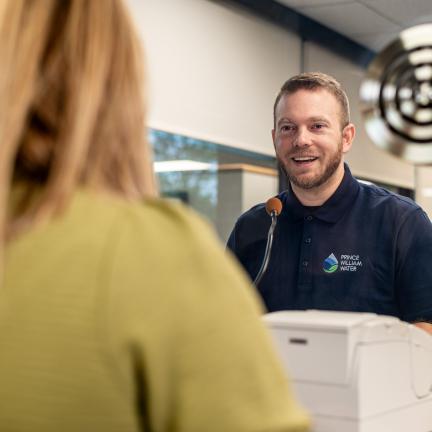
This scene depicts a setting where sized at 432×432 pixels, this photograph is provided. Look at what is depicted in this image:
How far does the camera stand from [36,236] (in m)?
0.59

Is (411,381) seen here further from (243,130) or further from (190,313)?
(243,130)

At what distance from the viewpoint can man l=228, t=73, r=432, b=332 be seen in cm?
212

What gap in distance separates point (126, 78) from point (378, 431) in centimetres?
102

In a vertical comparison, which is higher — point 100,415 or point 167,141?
point 167,141

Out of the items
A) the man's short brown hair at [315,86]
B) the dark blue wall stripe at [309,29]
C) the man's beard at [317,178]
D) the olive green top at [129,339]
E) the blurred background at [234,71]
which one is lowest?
the olive green top at [129,339]

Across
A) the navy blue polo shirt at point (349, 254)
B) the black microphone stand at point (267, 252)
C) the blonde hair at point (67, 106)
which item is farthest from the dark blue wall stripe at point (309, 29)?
the blonde hair at point (67, 106)

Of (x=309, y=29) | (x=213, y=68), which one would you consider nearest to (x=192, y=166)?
(x=213, y=68)

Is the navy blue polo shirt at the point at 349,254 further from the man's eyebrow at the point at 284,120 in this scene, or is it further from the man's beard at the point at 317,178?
the man's eyebrow at the point at 284,120

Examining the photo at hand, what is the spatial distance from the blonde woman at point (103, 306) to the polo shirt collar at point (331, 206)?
1668mm

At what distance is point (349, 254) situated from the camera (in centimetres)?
217

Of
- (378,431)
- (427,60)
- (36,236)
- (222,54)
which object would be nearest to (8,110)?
(36,236)

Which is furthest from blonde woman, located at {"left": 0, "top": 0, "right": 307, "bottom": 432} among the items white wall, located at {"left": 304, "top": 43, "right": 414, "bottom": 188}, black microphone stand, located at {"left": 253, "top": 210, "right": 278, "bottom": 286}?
white wall, located at {"left": 304, "top": 43, "right": 414, "bottom": 188}

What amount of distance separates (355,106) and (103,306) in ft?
15.2

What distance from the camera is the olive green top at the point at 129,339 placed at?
0.56 metres
